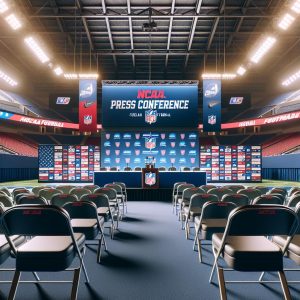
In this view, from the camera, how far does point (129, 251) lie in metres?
4.01

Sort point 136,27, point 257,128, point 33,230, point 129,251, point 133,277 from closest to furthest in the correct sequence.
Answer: point 33,230, point 133,277, point 129,251, point 136,27, point 257,128

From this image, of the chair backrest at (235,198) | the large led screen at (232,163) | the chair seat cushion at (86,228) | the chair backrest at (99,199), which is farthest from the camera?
the large led screen at (232,163)

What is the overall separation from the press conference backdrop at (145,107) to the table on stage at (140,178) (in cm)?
328

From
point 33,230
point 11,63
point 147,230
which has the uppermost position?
point 11,63

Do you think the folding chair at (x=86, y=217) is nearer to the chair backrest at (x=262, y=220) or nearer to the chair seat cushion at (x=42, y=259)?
the chair seat cushion at (x=42, y=259)

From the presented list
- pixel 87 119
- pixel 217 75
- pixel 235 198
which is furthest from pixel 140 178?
pixel 235 198

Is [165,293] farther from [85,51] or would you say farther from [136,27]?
[85,51]

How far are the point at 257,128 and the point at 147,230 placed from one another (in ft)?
56.7

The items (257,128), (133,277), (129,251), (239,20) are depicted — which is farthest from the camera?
(257,128)

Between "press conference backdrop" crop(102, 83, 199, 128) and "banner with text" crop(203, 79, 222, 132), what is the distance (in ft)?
4.25

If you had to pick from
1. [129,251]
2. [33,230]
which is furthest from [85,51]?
[33,230]

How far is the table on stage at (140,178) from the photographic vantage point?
1038cm

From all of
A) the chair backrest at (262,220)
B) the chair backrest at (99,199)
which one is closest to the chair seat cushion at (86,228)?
the chair backrest at (99,199)

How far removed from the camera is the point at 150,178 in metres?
10.1
